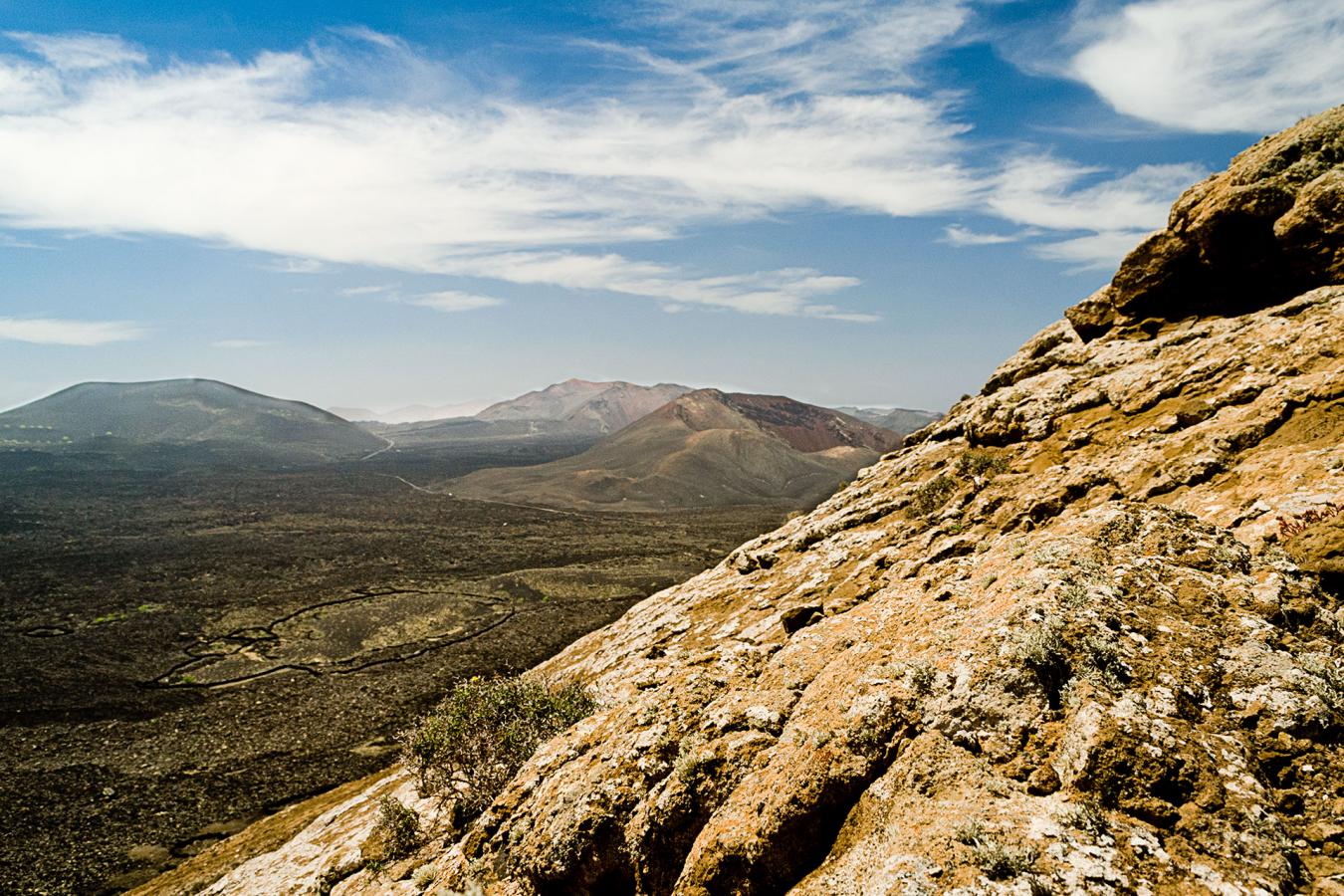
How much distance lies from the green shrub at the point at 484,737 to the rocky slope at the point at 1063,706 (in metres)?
0.97

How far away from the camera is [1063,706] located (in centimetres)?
578

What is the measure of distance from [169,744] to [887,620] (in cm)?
→ 3191

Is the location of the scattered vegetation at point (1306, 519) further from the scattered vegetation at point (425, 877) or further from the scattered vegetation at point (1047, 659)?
the scattered vegetation at point (425, 877)

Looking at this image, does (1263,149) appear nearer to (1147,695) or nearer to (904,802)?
(1147,695)

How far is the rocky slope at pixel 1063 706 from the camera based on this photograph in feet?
15.8

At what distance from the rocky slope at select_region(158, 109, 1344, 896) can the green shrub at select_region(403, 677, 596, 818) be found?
0.97 meters

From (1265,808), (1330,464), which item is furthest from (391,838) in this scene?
(1330,464)

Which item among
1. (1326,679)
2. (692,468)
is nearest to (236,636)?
(1326,679)

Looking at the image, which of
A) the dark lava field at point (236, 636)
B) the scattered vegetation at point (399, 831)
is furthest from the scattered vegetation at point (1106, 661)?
the dark lava field at point (236, 636)

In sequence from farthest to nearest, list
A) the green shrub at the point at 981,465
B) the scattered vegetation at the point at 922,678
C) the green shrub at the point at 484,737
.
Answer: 1. the green shrub at the point at 981,465
2. the green shrub at the point at 484,737
3. the scattered vegetation at the point at 922,678

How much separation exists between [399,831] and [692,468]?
121 meters

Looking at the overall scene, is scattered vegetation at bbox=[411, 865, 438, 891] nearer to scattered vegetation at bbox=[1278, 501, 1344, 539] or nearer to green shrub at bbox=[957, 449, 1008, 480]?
scattered vegetation at bbox=[1278, 501, 1344, 539]

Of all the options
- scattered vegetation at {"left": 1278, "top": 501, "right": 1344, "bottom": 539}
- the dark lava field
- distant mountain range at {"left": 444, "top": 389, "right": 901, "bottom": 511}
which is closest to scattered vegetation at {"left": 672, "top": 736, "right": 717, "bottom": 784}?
scattered vegetation at {"left": 1278, "top": 501, "right": 1344, "bottom": 539}

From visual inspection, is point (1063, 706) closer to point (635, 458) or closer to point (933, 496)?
point (933, 496)
